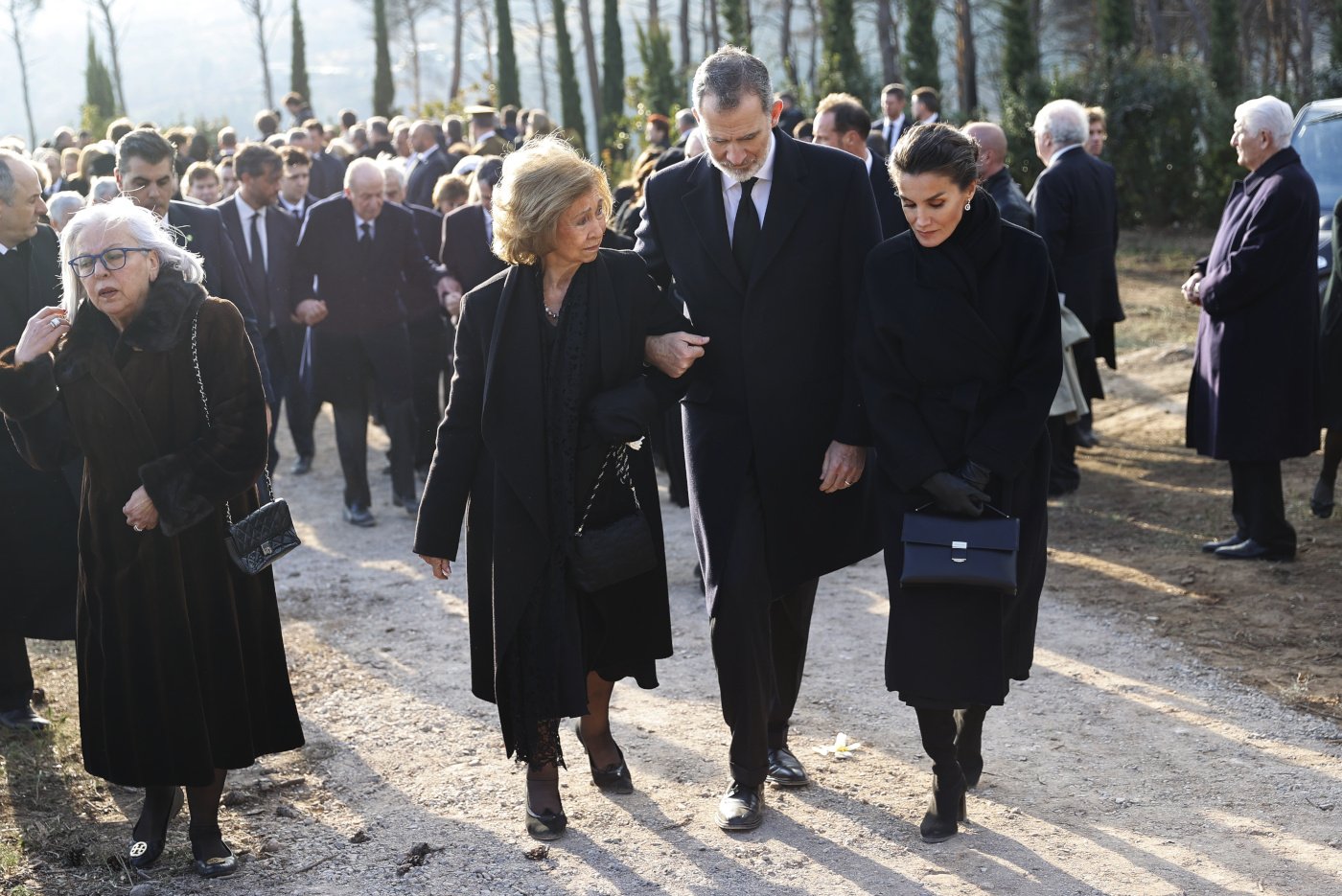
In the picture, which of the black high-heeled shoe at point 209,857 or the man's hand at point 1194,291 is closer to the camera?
the black high-heeled shoe at point 209,857

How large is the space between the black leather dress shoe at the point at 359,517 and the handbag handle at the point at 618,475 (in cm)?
486

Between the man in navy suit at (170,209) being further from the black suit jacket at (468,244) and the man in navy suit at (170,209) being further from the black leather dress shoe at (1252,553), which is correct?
the black leather dress shoe at (1252,553)

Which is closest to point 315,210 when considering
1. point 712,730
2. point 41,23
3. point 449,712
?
point 449,712

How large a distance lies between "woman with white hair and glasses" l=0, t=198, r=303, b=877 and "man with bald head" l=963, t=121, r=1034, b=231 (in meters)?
5.07

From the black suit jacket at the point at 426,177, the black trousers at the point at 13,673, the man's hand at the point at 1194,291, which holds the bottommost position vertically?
the black trousers at the point at 13,673

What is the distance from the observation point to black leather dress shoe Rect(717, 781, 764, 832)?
4.38 meters

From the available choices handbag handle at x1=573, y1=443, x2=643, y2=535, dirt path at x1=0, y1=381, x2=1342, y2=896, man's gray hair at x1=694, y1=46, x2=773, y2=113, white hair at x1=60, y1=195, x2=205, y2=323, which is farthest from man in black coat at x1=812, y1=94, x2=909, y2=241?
white hair at x1=60, y1=195, x2=205, y2=323

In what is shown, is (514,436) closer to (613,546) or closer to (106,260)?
(613,546)

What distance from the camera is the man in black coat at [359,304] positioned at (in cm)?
879

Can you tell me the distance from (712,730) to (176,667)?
1.98m

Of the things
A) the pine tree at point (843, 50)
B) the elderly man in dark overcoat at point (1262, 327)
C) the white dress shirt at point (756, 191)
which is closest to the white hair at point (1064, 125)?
the elderly man in dark overcoat at point (1262, 327)

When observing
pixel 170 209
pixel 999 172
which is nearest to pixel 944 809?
pixel 170 209

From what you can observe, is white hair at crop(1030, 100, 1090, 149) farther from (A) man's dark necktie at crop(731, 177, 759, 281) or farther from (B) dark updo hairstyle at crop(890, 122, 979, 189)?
(B) dark updo hairstyle at crop(890, 122, 979, 189)

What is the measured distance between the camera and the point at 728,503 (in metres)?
4.36
